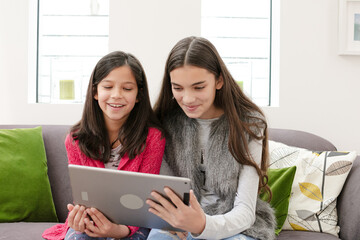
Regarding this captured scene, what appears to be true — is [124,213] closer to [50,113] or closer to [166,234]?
[166,234]

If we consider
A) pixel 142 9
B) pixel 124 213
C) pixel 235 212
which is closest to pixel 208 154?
pixel 235 212

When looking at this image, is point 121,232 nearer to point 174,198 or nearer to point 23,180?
point 174,198

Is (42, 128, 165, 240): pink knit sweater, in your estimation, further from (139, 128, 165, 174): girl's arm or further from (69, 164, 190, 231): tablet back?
(69, 164, 190, 231): tablet back

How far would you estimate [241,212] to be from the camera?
1.19 meters

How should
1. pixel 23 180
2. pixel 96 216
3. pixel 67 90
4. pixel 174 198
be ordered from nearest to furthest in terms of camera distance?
pixel 174 198
pixel 96 216
pixel 23 180
pixel 67 90

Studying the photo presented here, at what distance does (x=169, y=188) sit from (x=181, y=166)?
373mm

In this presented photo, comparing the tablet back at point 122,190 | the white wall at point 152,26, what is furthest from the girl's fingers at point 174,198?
the white wall at point 152,26

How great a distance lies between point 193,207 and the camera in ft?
3.37

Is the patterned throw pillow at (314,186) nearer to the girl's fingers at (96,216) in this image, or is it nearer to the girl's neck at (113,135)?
the girl's neck at (113,135)

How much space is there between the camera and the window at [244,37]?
2.38m

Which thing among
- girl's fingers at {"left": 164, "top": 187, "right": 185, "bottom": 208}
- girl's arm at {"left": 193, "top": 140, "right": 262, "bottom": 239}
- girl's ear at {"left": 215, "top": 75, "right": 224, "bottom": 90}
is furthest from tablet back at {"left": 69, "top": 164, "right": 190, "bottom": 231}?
girl's ear at {"left": 215, "top": 75, "right": 224, "bottom": 90}

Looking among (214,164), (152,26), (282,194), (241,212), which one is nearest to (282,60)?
(152,26)

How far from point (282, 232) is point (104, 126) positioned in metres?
0.86

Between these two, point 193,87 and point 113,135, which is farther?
point 113,135
